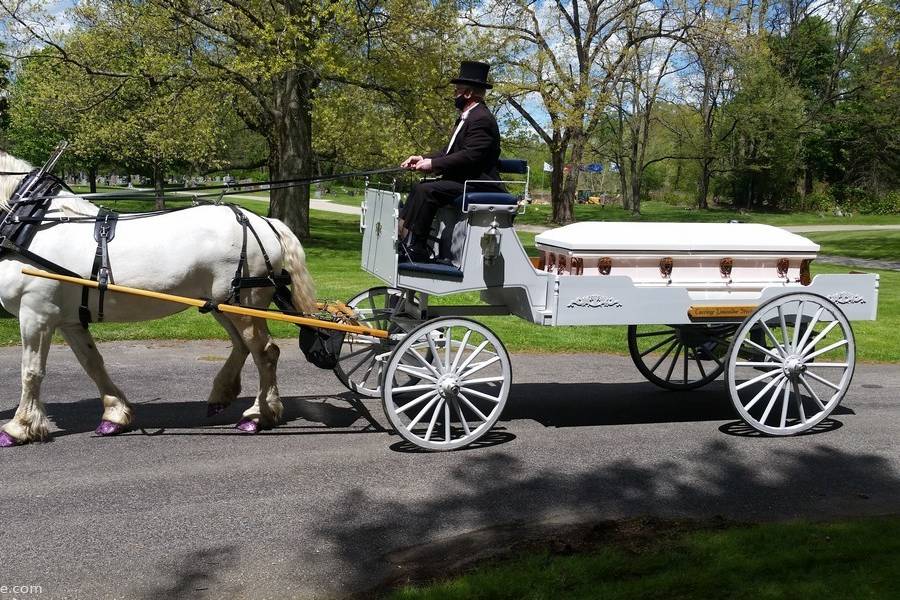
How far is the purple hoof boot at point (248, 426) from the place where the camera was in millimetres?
6367

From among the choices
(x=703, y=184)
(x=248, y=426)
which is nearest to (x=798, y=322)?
(x=248, y=426)

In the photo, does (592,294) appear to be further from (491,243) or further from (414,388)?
(414,388)

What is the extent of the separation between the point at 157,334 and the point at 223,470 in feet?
17.1

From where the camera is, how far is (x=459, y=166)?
6.21 m

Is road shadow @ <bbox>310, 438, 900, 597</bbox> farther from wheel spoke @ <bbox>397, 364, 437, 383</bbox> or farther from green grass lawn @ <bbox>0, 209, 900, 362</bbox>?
green grass lawn @ <bbox>0, 209, 900, 362</bbox>

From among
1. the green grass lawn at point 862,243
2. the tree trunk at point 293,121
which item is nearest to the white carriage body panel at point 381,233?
the tree trunk at point 293,121

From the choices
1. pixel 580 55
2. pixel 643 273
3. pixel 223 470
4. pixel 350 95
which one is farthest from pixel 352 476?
pixel 580 55

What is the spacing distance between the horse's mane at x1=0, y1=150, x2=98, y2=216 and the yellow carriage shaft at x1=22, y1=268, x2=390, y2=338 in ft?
1.94

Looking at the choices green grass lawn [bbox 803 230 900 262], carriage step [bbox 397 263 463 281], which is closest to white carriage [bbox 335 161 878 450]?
carriage step [bbox 397 263 463 281]

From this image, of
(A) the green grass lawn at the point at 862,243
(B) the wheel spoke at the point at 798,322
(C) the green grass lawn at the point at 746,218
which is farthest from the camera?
(C) the green grass lawn at the point at 746,218

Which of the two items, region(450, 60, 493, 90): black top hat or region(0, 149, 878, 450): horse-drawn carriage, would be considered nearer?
region(0, 149, 878, 450): horse-drawn carriage

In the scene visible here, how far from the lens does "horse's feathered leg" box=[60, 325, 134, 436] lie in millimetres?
6102

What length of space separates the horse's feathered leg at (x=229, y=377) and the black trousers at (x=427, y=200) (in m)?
1.67

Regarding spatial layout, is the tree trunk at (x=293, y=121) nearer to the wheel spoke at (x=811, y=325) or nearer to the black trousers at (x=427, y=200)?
the black trousers at (x=427, y=200)
